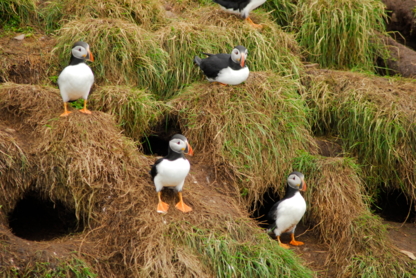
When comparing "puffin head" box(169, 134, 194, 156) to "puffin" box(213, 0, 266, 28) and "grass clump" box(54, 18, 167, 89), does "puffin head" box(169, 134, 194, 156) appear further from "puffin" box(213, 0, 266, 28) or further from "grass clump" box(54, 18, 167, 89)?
"puffin" box(213, 0, 266, 28)

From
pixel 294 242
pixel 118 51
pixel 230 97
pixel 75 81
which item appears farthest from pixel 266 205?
pixel 75 81

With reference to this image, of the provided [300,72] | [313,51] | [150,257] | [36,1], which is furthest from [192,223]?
[36,1]

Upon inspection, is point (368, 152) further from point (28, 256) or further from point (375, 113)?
point (28, 256)

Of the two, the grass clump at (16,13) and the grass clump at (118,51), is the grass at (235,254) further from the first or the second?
the grass clump at (16,13)

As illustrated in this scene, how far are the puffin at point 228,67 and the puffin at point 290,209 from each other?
112cm

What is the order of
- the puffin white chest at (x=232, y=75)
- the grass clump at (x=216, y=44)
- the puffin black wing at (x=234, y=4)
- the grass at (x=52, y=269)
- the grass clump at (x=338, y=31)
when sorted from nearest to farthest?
the grass at (x=52, y=269) → the puffin white chest at (x=232, y=75) → the grass clump at (x=216, y=44) → the puffin black wing at (x=234, y=4) → the grass clump at (x=338, y=31)

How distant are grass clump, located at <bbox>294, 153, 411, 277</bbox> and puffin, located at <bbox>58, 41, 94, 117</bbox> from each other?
2.19 meters

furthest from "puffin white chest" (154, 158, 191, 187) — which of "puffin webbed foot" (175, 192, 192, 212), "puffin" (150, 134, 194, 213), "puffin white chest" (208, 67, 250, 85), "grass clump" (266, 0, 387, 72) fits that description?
"grass clump" (266, 0, 387, 72)

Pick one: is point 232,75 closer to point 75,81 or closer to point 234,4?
point 234,4

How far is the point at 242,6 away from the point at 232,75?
1318 millimetres

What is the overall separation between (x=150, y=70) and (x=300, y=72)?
1.80 m

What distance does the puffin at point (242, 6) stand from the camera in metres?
6.40

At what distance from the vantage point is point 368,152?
231 inches

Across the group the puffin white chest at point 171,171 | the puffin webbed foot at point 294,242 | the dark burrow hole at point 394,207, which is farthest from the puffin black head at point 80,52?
the dark burrow hole at point 394,207
